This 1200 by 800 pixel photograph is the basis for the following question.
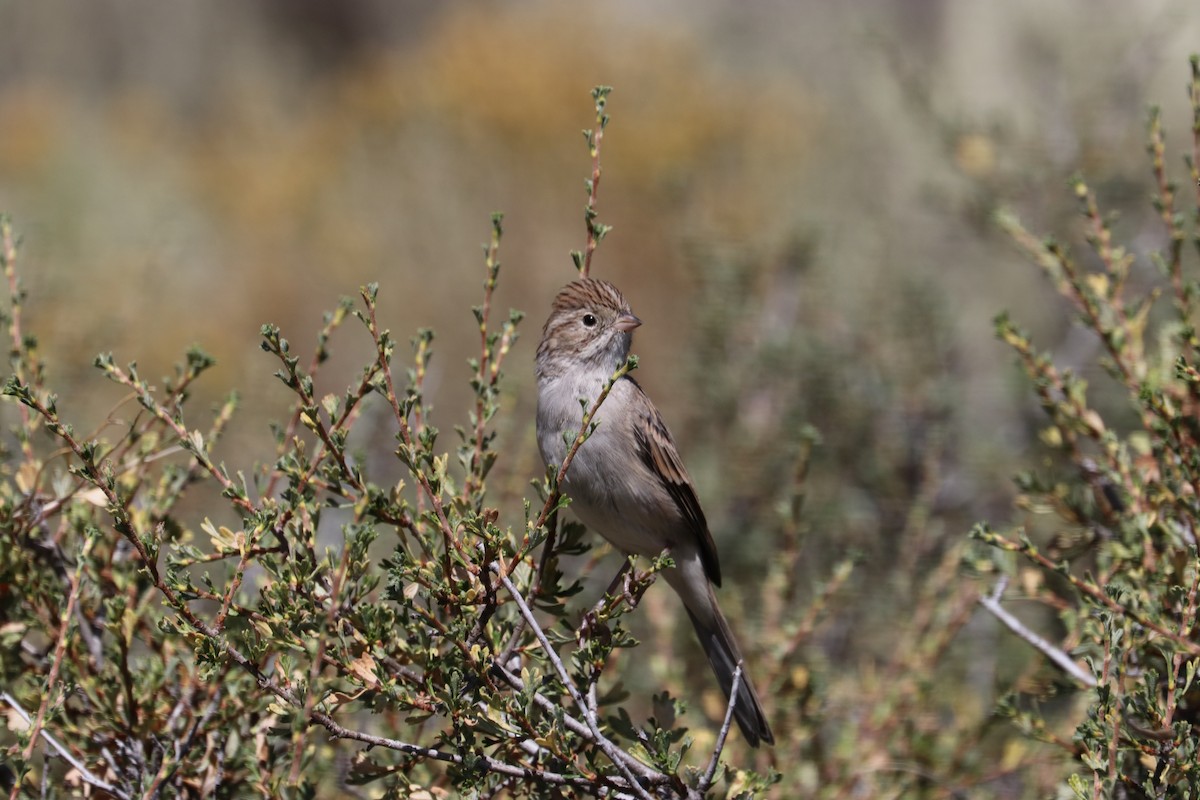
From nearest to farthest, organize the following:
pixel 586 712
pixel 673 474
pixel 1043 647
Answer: pixel 586 712 → pixel 1043 647 → pixel 673 474

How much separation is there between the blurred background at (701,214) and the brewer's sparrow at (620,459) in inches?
9.8

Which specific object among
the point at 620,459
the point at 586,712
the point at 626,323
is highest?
the point at 626,323

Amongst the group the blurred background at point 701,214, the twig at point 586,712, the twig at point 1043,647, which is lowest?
the twig at point 586,712

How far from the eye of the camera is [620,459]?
3561 mm

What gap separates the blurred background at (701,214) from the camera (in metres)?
5.72

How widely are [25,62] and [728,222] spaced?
17.1 m

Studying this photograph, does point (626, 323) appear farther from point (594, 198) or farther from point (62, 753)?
point (62, 753)

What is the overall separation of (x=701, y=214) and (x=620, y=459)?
16.6 feet

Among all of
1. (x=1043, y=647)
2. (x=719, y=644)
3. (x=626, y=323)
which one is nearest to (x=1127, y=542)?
(x=1043, y=647)

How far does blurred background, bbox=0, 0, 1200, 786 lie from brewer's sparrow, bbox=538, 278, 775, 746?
249 millimetres

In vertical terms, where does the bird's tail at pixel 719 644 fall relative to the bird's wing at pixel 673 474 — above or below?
below

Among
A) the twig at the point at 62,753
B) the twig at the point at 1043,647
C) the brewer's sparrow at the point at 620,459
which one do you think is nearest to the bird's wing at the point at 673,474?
the brewer's sparrow at the point at 620,459

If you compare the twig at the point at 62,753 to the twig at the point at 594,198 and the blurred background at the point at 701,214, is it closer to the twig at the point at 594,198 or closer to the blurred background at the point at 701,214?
the twig at the point at 594,198

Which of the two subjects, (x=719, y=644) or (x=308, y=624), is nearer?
(x=308, y=624)
